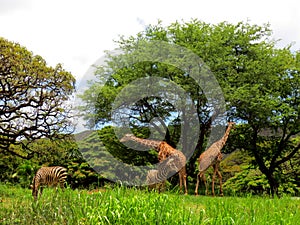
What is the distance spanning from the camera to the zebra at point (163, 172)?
14305 mm

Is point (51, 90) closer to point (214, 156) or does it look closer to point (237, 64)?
point (214, 156)

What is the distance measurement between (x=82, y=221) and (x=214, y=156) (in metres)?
10.9

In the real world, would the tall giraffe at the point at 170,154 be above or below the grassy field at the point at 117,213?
above

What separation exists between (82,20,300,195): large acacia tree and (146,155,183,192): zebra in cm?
458

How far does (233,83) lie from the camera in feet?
63.4

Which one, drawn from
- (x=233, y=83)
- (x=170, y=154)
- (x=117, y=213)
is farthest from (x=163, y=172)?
(x=117, y=213)

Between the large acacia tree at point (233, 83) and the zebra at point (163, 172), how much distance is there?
4.58m

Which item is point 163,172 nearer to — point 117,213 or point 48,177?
point 48,177

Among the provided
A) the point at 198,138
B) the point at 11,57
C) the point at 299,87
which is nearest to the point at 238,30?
the point at 299,87

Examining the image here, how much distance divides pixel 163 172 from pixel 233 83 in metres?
7.13

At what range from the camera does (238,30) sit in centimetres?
2147

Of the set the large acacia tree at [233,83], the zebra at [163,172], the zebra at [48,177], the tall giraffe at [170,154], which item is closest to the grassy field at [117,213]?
the zebra at [48,177]

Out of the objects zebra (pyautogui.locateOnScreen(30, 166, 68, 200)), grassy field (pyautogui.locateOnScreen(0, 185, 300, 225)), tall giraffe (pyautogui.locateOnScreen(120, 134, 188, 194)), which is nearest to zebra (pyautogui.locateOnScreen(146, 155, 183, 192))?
tall giraffe (pyautogui.locateOnScreen(120, 134, 188, 194))

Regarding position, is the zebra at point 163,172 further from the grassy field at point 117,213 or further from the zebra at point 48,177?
the grassy field at point 117,213
